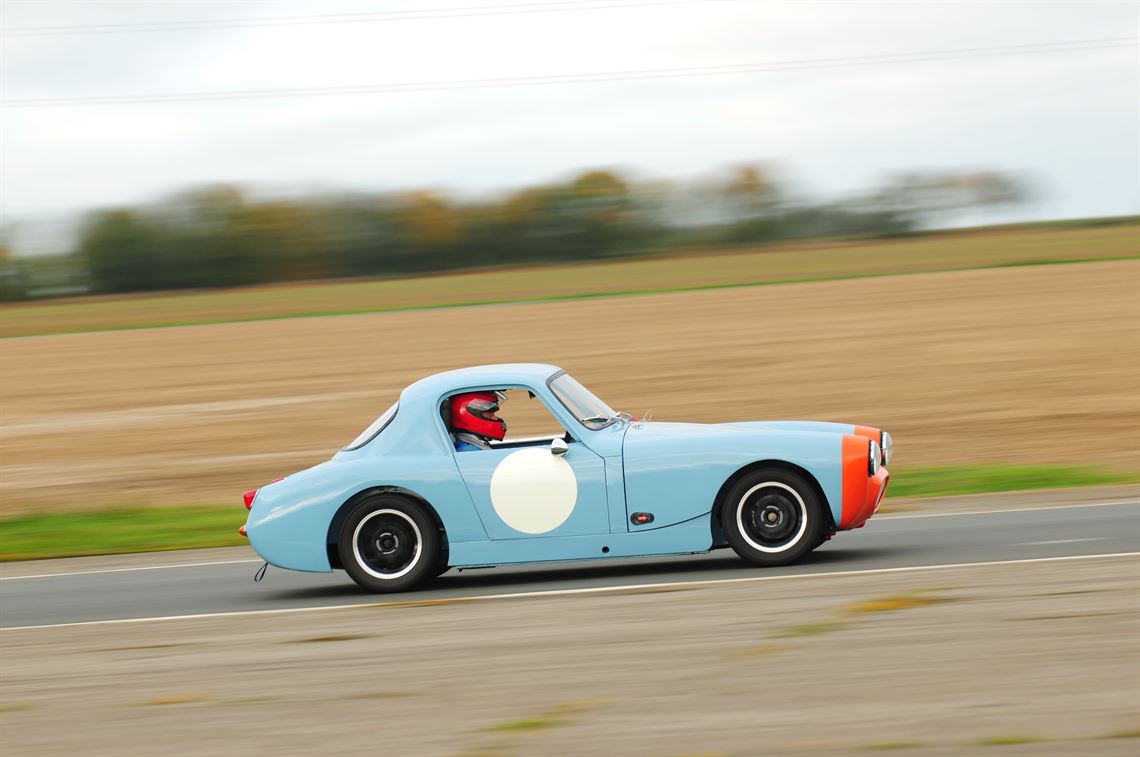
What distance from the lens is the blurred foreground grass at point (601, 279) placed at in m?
38.1

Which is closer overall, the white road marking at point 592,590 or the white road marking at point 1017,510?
the white road marking at point 592,590

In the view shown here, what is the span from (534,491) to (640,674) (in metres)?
2.64

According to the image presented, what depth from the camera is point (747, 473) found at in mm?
8508

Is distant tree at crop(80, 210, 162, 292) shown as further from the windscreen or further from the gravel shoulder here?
the gravel shoulder

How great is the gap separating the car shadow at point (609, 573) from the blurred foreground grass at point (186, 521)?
12.7ft

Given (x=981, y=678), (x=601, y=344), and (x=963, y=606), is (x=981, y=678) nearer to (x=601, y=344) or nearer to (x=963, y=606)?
(x=963, y=606)

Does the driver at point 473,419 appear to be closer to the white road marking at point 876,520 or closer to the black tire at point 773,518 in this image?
the black tire at point 773,518

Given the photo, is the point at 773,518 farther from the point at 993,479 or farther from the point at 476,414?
the point at 993,479

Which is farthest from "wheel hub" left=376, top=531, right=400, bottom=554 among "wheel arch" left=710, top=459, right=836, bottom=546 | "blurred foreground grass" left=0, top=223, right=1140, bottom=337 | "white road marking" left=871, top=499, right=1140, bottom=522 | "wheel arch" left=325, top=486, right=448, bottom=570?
"blurred foreground grass" left=0, top=223, right=1140, bottom=337

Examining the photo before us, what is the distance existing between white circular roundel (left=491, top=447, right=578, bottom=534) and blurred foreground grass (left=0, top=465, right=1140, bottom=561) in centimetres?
493

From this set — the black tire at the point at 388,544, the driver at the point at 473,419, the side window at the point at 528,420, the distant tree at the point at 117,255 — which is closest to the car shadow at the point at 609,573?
the black tire at the point at 388,544

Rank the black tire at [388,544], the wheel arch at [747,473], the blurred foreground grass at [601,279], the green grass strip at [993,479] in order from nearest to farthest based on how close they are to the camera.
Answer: the wheel arch at [747,473] → the black tire at [388,544] → the green grass strip at [993,479] → the blurred foreground grass at [601,279]

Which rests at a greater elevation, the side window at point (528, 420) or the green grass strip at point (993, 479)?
the side window at point (528, 420)

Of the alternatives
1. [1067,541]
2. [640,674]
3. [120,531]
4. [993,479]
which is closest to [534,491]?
[640,674]
